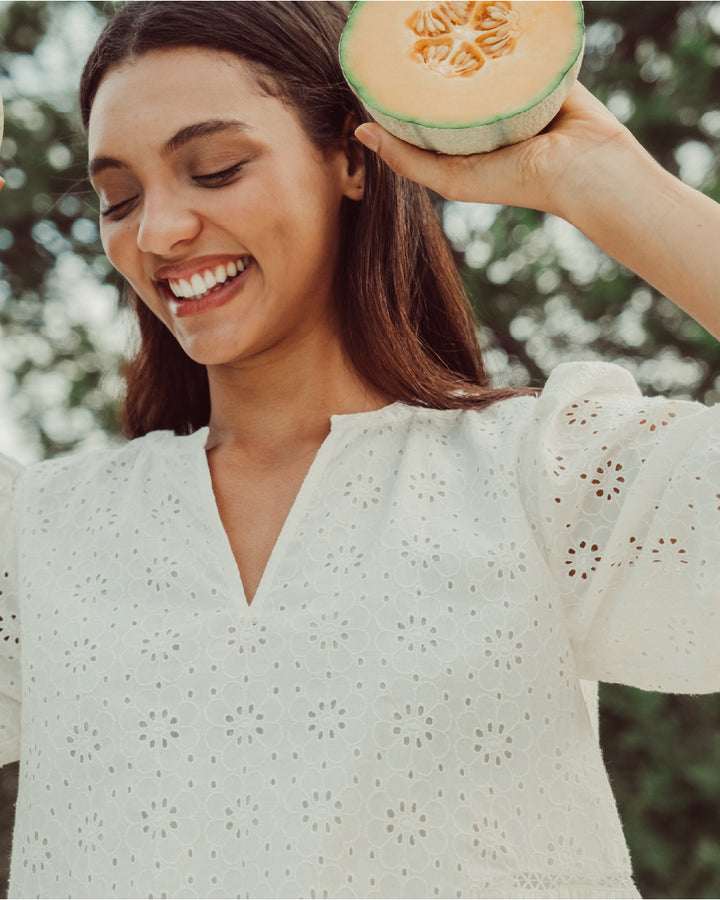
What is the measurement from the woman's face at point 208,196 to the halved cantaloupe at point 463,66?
218 mm

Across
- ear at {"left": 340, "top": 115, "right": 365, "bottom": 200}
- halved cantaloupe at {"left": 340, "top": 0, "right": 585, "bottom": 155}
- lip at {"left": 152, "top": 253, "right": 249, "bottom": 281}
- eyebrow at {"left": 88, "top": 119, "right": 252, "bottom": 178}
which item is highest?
halved cantaloupe at {"left": 340, "top": 0, "right": 585, "bottom": 155}

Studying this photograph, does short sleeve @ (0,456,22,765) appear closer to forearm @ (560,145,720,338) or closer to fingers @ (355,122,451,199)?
fingers @ (355,122,451,199)

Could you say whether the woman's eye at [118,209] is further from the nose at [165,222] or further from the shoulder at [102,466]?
the shoulder at [102,466]

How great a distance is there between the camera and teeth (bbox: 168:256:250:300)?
131 cm

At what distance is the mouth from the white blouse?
0.27 metres

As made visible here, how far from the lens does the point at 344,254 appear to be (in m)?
1.50

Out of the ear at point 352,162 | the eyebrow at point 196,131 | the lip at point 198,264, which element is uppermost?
the eyebrow at point 196,131

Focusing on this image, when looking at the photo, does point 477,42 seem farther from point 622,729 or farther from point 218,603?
point 622,729

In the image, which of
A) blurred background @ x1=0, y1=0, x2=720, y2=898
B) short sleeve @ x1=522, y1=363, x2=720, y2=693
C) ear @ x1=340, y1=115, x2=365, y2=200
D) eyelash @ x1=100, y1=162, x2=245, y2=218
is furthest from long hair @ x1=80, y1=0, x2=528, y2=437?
blurred background @ x1=0, y1=0, x2=720, y2=898

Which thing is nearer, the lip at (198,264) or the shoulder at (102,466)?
the lip at (198,264)

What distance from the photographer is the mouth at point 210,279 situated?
1309 millimetres

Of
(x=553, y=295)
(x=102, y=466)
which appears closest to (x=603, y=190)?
(x=102, y=466)

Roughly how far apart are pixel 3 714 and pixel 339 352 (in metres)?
0.63

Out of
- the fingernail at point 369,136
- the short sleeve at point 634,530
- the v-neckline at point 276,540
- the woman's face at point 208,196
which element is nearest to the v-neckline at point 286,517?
the v-neckline at point 276,540
